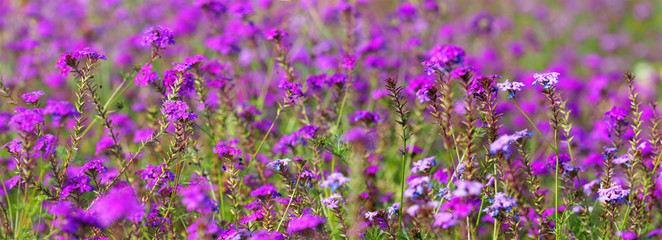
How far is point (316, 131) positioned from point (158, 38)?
1.34 meters

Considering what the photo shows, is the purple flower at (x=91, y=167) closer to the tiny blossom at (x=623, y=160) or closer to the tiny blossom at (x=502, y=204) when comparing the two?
the tiny blossom at (x=502, y=204)

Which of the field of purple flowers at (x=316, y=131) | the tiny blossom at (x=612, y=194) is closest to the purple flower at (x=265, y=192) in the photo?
the field of purple flowers at (x=316, y=131)

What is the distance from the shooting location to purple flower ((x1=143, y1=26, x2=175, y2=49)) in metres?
3.45

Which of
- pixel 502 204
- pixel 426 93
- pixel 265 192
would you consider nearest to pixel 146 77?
pixel 265 192

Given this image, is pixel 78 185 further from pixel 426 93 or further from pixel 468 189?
→ pixel 468 189

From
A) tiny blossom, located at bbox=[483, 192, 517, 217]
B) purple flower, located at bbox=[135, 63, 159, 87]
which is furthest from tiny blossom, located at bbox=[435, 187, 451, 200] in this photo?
purple flower, located at bbox=[135, 63, 159, 87]

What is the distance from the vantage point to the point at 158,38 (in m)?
3.47

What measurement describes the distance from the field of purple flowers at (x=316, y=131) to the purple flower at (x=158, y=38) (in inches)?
0.6

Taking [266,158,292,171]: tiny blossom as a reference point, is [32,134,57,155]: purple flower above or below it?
below

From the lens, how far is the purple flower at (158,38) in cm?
345

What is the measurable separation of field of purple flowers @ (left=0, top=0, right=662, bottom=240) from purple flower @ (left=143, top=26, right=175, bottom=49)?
2 centimetres

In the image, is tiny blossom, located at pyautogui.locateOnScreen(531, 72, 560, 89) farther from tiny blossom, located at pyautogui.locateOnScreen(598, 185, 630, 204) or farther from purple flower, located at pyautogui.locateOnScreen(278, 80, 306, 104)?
purple flower, located at pyautogui.locateOnScreen(278, 80, 306, 104)

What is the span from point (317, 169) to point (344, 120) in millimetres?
2070

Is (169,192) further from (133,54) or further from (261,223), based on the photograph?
(133,54)
